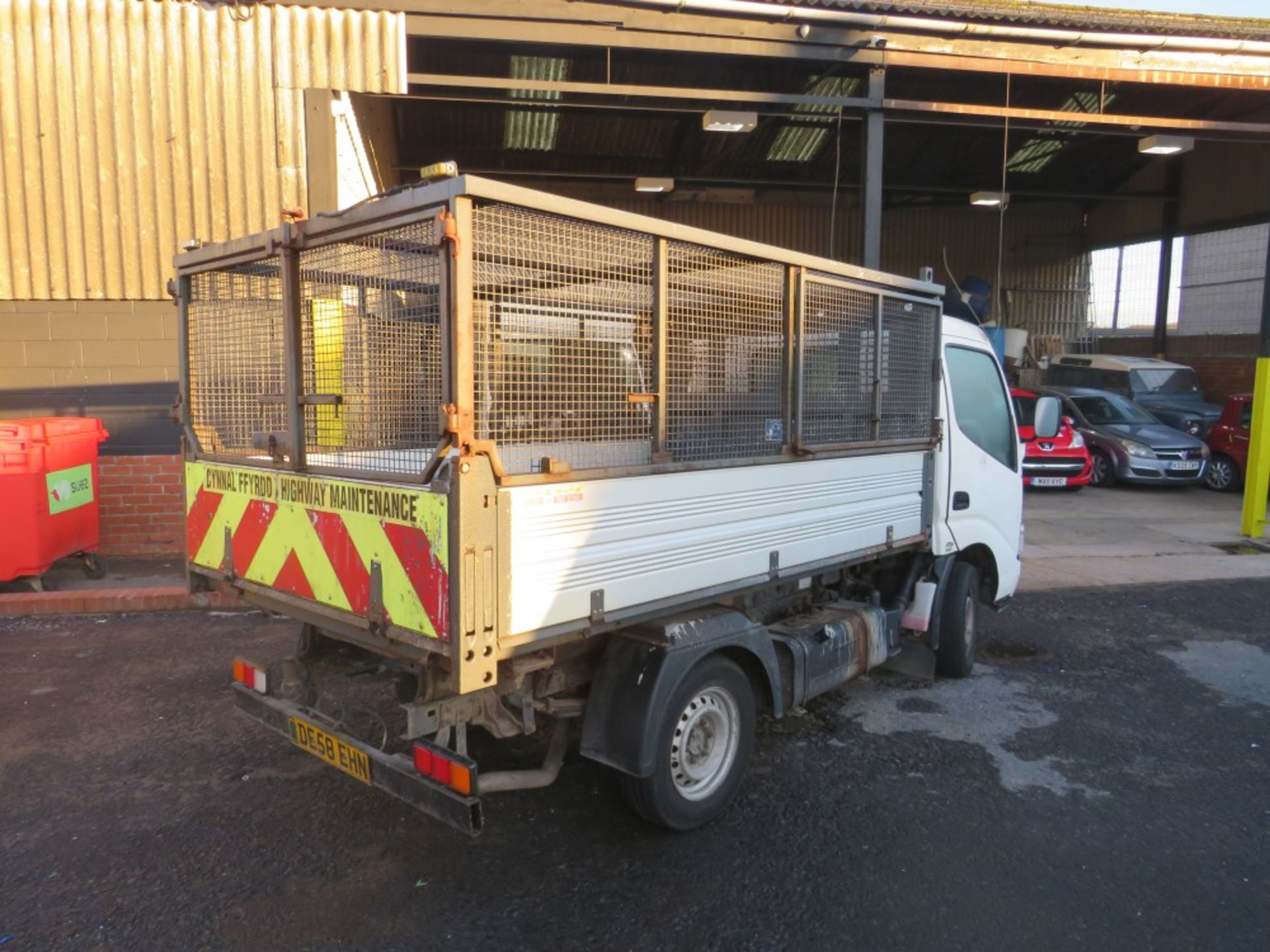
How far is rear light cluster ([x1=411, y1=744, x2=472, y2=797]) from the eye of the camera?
2891mm

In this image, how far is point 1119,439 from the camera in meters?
14.9

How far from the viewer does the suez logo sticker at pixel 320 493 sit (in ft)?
9.55

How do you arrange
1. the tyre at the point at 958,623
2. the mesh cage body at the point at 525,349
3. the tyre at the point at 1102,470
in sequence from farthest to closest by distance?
the tyre at the point at 1102,470
the tyre at the point at 958,623
the mesh cage body at the point at 525,349

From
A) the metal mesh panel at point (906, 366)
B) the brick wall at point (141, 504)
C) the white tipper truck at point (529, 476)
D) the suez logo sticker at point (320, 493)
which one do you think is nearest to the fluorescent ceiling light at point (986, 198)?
the metal mesh panel at point (906, 366)

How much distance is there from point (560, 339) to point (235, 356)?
1.63 metres

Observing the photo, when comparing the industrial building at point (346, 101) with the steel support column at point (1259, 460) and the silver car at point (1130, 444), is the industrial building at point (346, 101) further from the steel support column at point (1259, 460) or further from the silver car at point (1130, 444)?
the silver car at point (1130, 444)

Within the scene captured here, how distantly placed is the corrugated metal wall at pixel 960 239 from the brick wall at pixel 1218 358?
8.73 ft

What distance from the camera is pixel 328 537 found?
3.28 m

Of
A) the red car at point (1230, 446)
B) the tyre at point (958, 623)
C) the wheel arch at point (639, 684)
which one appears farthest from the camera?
the red car at point (1230, 446)

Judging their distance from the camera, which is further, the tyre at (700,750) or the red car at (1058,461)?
the red car at (1058,461)

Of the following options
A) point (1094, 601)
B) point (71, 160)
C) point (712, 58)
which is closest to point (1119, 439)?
point (1094, 601)

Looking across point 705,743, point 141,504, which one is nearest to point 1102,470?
point 705,743

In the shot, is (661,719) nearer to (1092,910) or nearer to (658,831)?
(658,831)

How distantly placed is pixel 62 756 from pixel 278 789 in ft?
4.03
